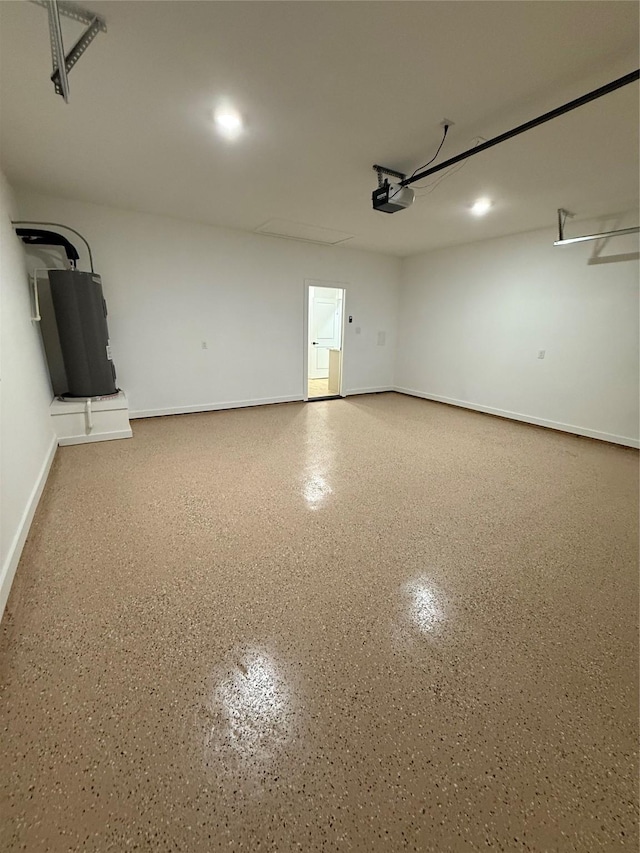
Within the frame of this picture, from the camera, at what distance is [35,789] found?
974mm

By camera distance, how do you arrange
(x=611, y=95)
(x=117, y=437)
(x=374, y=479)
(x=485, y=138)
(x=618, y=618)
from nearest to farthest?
(x=618, y=618) → (x=611, y=95) → (x=485, y=138) → (x=374, y=479) → (x=117, y=437)

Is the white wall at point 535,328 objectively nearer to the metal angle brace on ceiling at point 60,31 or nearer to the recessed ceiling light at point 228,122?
the recessed ceiling light at point 228,122

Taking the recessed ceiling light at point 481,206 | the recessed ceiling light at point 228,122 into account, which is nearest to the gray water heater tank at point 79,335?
the recessed ceiling light at point 228,122

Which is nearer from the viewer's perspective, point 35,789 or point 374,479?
point 35,789

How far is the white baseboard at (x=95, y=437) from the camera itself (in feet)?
11.9

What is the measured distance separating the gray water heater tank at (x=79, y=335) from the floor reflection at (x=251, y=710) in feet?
11.7

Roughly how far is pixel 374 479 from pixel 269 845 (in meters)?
2.33

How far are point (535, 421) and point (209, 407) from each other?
483 centimetres

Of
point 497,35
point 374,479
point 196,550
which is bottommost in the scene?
point 196,550

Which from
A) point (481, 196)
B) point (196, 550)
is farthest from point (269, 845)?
point (481, 196)

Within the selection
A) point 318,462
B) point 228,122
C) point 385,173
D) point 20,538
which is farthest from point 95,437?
point 385,173

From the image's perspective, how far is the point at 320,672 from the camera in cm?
134

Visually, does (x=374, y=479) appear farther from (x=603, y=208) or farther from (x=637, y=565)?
(x=603, y=208)

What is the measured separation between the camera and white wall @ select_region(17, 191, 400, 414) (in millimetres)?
4148
